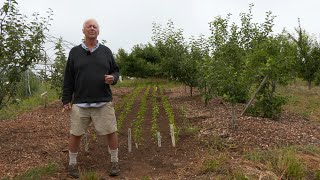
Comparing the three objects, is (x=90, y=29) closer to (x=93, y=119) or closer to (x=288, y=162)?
(x=93, y=119)

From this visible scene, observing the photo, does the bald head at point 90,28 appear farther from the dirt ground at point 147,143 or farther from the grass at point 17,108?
the grass at point 17,108

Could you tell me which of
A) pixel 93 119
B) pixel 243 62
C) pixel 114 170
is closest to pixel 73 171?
pixel 114 170

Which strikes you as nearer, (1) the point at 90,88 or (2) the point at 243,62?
(1) the point at 90,88

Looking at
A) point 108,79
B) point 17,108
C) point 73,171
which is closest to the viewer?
point 108,79

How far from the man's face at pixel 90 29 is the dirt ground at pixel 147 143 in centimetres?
171

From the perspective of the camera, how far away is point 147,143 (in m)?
6.55

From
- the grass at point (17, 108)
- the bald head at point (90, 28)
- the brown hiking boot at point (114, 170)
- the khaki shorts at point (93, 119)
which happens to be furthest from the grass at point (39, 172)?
the grass at point (17, 108)

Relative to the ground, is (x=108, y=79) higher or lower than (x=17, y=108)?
higher

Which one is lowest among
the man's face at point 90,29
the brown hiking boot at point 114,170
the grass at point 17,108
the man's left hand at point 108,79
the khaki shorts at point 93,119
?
the brown hiking boot at point 114,170

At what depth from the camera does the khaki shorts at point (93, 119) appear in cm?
472

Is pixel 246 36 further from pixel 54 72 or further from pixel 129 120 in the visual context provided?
pixel 54 72

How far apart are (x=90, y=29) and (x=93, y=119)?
1107 millimetres

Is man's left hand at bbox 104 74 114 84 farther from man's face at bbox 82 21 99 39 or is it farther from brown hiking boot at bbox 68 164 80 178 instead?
brown hiking boot at bbox 68 164 80 178

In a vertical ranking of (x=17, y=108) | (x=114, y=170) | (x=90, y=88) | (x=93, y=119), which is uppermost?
(x=90, y=88)
